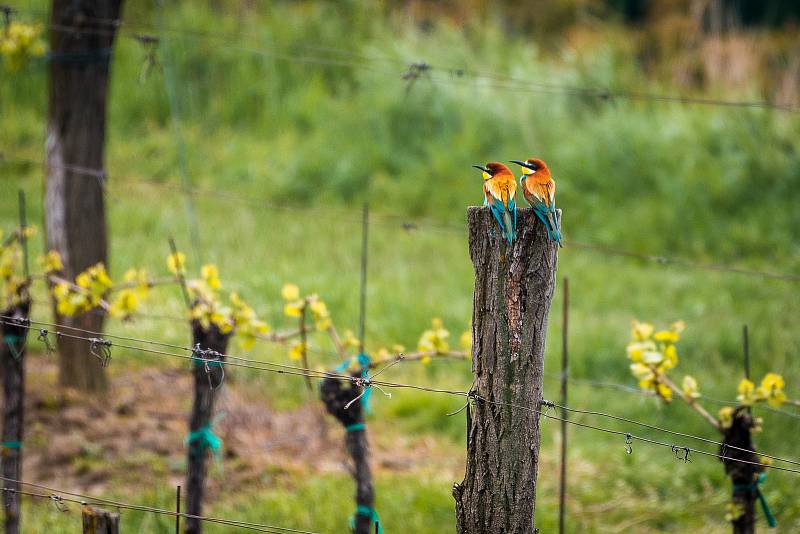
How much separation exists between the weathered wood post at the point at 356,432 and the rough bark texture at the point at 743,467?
5.23ft

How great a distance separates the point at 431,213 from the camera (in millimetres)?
11133

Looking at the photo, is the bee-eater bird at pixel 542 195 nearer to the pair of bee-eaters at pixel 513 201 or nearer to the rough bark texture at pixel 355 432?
the pair of bee-eaters at pixel 513 201

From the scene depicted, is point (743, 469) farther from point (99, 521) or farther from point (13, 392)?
point (13, 392)

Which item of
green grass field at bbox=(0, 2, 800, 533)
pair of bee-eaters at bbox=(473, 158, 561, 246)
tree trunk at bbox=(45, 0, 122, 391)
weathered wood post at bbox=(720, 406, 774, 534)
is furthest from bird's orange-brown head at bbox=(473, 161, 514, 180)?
tree trunk at bbox=(45, 0, 122, 391)

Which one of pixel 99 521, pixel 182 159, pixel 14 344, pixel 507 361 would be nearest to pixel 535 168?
pixel 507 361

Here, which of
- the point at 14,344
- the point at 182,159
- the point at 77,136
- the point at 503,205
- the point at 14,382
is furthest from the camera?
the point at 182,159

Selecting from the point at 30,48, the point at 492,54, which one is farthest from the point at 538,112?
the point at 30,48

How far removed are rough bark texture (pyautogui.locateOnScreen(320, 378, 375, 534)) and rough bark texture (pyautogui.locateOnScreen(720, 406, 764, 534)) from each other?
5.23 ft

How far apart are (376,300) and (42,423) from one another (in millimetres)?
3146

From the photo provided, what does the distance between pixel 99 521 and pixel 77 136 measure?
4121 millimetres

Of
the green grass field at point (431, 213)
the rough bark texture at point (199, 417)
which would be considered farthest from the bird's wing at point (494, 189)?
the green grass field at point (431, 213)

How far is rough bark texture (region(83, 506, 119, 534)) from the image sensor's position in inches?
119

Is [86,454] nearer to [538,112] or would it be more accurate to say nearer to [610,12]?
[538,112]

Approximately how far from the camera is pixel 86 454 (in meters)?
6.14
